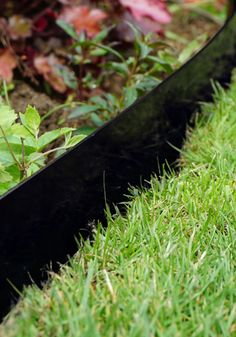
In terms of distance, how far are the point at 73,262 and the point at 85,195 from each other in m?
0.26

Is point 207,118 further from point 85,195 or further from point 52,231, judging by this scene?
point 52,231

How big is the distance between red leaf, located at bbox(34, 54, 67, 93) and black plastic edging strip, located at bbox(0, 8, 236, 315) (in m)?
0.59

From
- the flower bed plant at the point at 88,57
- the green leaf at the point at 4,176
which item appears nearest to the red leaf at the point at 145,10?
the flower bed plant at the point at 88,57

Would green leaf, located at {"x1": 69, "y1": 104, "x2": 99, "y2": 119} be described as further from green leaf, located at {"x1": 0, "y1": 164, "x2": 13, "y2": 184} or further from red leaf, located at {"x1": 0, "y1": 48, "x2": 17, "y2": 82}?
green leaf, located at {"x1": 0, "y1": 164, "x2": 13, "y2": 184}

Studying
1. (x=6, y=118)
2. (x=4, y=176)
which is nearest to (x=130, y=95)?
(x=6, y=118)

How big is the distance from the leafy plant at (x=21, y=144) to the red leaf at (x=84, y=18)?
1.05m

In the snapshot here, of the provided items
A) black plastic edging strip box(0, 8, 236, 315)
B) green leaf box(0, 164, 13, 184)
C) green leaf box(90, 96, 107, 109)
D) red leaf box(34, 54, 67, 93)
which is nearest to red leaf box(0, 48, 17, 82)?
red leaf box(34, 54, 67, 93)

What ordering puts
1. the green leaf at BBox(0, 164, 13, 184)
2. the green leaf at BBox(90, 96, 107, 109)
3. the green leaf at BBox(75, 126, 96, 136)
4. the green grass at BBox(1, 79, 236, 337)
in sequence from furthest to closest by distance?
the green leaf at BBox(90, 96, 107, 109)
the green leaf at BBox(75, 126, 96, 136)
the green leaf at BBox(0, 164, 13, 184)
the green grass at BBox(1, 79, 236, 337)

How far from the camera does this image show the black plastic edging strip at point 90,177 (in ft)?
5.81

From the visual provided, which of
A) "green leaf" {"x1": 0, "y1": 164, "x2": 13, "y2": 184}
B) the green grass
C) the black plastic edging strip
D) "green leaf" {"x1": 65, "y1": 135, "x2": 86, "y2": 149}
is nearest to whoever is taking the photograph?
the green grass

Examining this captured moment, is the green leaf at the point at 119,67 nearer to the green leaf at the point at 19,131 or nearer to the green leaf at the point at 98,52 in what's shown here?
the green leaf at the point at 98,52

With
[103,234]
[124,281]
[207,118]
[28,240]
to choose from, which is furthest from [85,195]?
[207,118]

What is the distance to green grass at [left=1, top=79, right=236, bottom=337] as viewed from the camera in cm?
154

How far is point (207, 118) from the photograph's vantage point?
8.95ft
